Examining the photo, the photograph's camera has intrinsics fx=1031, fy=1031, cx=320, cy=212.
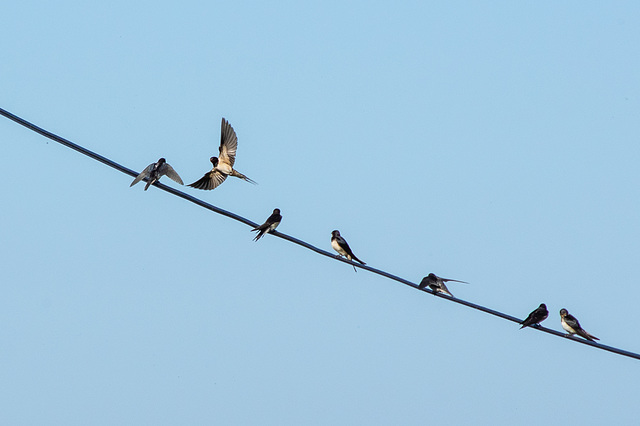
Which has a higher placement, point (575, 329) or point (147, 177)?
point (575, 329)

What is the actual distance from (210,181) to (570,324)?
221 inches

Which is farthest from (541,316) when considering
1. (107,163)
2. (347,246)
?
(107,163)

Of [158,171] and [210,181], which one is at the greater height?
[210,181]

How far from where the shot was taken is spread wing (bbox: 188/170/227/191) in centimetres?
1478

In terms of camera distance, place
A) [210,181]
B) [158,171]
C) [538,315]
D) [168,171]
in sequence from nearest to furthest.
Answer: [158,171]
[168,171]
[538,315]
[210,181]

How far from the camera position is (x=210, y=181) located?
15.0 metres

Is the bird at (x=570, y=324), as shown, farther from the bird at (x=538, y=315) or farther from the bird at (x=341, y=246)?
the bird at (x=341, y=246)

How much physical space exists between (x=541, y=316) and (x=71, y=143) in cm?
799

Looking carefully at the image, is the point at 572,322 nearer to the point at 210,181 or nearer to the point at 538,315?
the point at 538,315

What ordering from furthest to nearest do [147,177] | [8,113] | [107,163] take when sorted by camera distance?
[147,177], [107,163], [8,113]

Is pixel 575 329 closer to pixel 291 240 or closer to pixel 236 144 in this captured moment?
pixel 236 144

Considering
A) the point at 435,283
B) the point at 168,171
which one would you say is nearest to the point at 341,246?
the point at 435,283

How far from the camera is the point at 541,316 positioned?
1392cm

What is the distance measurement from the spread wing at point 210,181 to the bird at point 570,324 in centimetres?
541
